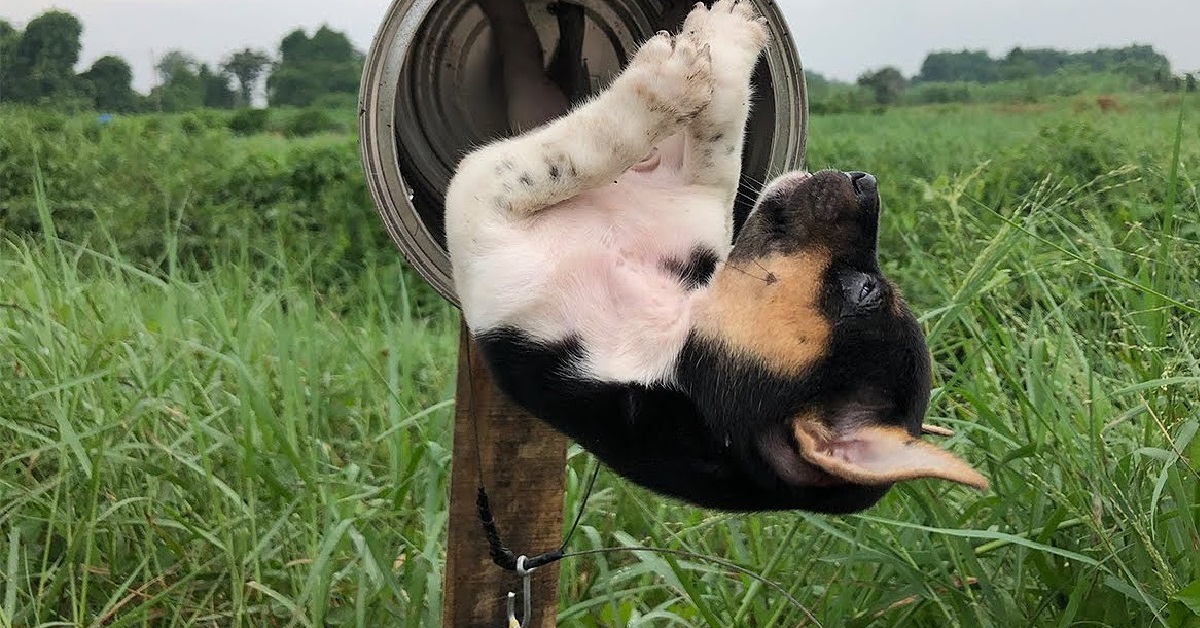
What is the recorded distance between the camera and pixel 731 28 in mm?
2570

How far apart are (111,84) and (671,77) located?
8.46 metres

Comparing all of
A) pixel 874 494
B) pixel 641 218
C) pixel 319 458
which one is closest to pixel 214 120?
pixel 319 458

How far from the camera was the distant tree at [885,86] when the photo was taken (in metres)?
15.4

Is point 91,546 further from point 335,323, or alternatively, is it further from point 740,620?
point 335,323

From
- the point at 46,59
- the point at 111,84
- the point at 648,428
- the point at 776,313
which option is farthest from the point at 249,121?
the point at 776,313

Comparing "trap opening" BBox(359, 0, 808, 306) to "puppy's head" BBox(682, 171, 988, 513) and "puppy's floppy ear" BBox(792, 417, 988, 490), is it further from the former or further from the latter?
"puppy's floppy ear" BBox(792, 417, 988, 490)

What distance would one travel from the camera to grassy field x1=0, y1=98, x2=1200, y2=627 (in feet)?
9.78

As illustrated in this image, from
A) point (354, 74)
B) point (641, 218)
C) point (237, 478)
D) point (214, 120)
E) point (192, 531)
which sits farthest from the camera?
point (214, 120)

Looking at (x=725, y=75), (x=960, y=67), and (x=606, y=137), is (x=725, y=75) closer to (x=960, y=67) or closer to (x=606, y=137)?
(x=606, y=137)

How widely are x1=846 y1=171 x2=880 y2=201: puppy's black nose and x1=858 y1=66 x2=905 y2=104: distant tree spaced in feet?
44.1

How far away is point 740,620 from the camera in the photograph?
321 centimetres

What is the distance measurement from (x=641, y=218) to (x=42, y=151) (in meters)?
7.69

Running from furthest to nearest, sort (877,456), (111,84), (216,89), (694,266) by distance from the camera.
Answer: (216,89) → (111,84) → (694,266) → (877,456)

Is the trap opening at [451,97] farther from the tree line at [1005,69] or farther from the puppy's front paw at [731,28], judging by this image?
the tree line at [1005,69]
